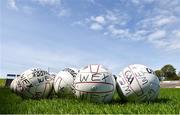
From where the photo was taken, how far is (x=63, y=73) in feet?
38.5

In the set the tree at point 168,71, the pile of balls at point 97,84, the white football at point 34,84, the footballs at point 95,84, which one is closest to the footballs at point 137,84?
the pile of balls at point 97,84

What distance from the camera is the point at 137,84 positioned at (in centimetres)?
1002

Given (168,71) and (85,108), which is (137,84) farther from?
(168,71)

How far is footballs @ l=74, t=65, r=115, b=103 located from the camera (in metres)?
9.49

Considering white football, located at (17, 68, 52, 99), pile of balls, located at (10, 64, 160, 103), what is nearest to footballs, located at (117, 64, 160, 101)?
pile of balls, located at (10, 64, 160, 103)

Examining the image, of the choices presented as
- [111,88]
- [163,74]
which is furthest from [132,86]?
[163,74]

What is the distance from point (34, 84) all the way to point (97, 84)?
10.1 feet

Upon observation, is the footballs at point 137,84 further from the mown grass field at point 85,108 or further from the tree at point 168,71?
the tree at point 168,71

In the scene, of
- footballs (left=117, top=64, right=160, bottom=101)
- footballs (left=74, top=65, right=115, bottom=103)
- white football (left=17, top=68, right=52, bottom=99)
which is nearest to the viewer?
footballs (left=74, top=65, right=115, bottom=103)

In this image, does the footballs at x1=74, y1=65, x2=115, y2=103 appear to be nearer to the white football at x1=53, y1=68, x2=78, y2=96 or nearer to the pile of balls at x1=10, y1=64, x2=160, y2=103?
the pile of balls at x1=10, y1=64, x2=160, y2=103

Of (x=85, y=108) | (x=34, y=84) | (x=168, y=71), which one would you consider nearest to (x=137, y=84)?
(x=85, y=108)

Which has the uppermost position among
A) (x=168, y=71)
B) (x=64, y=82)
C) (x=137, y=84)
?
(x=168, y=71)

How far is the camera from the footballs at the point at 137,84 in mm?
10047

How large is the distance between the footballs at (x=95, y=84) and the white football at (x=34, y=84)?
7.32 feet
